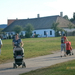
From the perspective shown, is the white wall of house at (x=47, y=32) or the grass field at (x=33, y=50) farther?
the white wall of house at (x=47, y=32)

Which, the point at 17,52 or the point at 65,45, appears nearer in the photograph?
the point at 17,52

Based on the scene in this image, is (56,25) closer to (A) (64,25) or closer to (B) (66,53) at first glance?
(A) (64,25)

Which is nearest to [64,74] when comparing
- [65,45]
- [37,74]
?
[37,74]

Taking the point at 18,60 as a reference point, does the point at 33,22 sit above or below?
above

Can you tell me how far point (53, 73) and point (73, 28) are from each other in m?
83.2

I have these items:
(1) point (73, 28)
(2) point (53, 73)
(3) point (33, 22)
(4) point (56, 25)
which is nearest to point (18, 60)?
(2) point (53, 73)

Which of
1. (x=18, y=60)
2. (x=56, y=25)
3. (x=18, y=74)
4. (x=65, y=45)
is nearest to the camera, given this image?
(x=18, y=74)

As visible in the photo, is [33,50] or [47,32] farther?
[47,32]

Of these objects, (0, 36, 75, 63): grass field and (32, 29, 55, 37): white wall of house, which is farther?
(32, 29, 55, 37): white wall of house

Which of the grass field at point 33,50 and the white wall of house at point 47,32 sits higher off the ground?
the white wall of house at point 47,32

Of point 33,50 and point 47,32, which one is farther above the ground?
point 47,32

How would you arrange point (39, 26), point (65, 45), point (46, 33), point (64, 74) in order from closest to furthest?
point (64, 74) → point (65, 45) → point (46, 33) → point (39, 26)

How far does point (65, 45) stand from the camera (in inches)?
712

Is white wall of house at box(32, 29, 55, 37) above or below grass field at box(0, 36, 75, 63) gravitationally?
above
